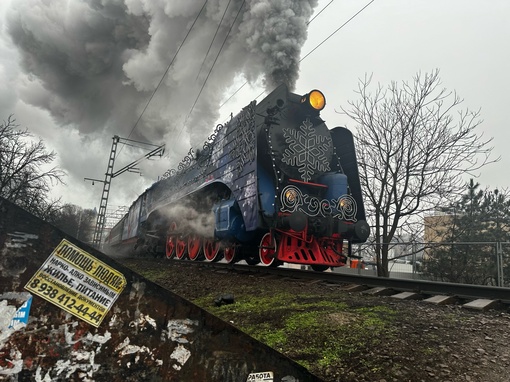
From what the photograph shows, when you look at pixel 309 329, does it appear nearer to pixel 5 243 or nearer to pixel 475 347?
pixel 475 347

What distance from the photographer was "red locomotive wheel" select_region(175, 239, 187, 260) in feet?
36.4

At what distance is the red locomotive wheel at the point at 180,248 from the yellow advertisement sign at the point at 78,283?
9738 mm

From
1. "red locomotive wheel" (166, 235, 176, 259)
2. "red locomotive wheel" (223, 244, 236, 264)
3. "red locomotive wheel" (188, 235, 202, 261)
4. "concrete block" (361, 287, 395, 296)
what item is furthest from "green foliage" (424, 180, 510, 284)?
"red locomotive wheel" (166, 235, 176, 259)

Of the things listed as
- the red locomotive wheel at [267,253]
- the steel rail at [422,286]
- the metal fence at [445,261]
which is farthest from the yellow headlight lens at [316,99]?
the metal fence at [445,261]

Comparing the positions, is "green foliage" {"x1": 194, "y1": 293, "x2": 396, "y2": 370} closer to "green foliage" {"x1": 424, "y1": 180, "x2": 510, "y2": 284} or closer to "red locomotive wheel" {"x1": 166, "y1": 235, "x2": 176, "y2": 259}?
"green foliage" {"x1": 424, "y1": 180, "x2": 510, "y2": 284}

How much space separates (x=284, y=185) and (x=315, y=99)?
199 cm

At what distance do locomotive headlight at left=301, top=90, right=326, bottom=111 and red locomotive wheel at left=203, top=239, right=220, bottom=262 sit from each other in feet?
13.3

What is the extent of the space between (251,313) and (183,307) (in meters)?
2.36

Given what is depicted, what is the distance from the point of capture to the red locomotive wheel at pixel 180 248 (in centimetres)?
1111

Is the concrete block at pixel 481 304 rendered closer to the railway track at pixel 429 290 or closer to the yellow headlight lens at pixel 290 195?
the railway track at pixel 429 290

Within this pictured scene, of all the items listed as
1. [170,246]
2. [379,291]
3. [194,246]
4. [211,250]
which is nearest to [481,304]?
[379,291]

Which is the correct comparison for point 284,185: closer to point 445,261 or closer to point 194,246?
point 194,246

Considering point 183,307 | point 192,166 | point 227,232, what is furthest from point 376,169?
point 183,307

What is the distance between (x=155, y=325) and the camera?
4.73 ft
